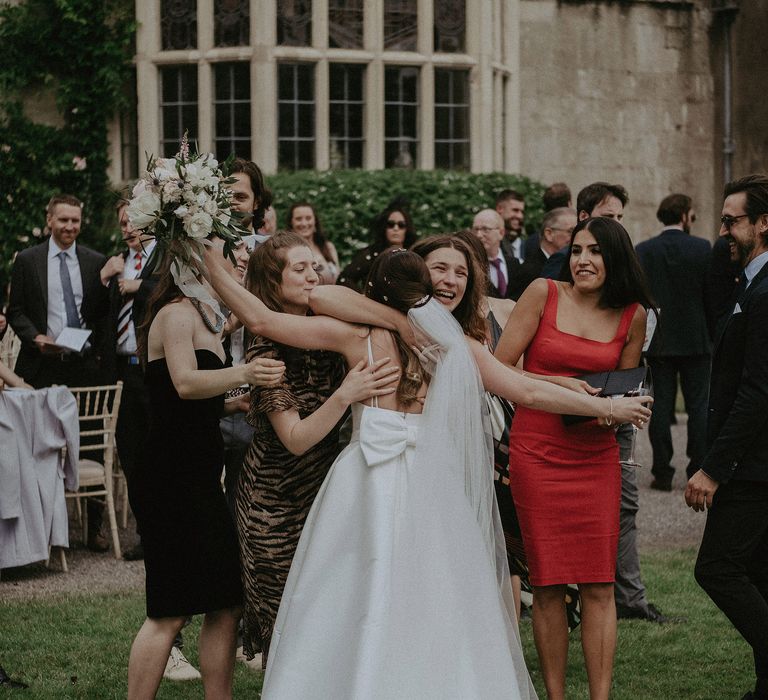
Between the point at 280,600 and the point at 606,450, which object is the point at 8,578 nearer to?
the point at 280,600

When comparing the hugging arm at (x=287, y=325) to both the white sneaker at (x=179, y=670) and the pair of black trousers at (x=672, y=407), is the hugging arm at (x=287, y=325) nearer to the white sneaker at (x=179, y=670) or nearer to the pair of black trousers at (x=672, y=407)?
the white sneaker at (x=179, y=670)

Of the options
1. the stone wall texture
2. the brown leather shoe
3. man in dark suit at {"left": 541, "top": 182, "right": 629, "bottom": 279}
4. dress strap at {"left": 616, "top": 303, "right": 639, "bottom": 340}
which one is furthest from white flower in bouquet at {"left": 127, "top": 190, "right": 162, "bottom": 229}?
the stone wall texture

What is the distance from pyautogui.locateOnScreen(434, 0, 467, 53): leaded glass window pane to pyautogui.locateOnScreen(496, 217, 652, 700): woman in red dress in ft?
34.5

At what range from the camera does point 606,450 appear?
189 inches

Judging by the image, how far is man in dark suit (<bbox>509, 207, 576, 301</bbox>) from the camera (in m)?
7.23

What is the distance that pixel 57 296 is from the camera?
8.70 m

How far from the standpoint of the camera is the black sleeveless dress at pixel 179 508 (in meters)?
4.33

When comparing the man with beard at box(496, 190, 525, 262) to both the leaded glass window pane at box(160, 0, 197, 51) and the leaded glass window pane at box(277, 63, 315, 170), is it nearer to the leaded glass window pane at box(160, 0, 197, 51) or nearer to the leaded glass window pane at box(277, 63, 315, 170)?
the leaded glass window pane at box(277, 63, 315, 170)

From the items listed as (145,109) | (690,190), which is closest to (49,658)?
(145,109)

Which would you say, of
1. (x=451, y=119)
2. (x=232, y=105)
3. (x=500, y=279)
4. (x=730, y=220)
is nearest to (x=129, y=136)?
(x=232, y=105)

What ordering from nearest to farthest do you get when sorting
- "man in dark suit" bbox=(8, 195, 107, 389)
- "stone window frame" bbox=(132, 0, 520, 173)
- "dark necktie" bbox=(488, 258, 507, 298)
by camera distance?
"man in dark suit" bbox=(8, 195, 107, 389)
"dark necktie" bbox=(488, 258, 507, 298)
"stone window frame" bbox=(132, 0, 520, 173)

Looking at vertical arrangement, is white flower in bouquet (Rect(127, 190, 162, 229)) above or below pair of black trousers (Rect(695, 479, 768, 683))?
above

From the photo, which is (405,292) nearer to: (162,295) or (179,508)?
(162,295)

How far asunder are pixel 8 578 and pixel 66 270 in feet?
7.52
